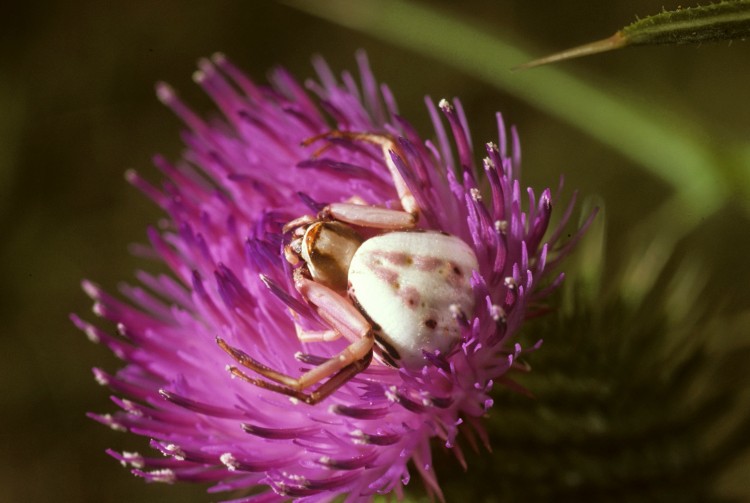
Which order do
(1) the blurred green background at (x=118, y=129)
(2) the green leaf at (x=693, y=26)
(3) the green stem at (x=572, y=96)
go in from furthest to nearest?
(1) the blurred green background at (x=118, y=129) → (3) the green stem at (x=572, y=96) → (2) the green leaf at (x=693, y=26)

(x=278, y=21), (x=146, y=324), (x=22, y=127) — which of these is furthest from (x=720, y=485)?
(x=22, y=127)

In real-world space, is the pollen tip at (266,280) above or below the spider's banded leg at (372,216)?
below

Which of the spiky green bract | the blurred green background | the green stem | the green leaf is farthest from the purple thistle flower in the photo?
the blurred green background

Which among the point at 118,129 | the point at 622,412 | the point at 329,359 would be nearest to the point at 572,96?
the point at 622,412

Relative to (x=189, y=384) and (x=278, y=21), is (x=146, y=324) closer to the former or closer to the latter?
(x=189, y=384)

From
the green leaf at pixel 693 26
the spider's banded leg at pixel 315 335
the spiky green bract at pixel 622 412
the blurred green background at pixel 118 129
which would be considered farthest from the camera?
the blurred green background at pixel 118 129

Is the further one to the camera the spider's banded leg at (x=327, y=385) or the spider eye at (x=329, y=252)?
the spider eye at (x=329, y=252)

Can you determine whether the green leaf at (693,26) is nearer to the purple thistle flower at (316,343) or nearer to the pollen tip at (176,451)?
the purple thistle flower at (316,343)

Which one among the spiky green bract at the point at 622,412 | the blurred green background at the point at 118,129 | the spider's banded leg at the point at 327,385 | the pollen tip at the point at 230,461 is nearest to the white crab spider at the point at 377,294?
the spider's banded leg at the point at 327,385
